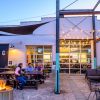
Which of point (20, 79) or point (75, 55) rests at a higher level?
point (75, 55)

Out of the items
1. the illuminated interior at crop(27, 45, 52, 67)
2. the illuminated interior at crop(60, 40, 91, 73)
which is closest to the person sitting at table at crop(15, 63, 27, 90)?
the illuminated interior at crop(27, 45, 52, 67)

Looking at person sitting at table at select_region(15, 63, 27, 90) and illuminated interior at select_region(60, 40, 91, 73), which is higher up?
illuminated interior at select_region(60, 40, 91, 73)

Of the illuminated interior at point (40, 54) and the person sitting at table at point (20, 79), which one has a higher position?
the illuminated interior at point (40, 54)

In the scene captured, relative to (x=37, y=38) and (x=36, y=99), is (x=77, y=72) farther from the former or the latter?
(x=36, y=99)

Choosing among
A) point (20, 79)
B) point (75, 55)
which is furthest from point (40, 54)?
point (20, 79)

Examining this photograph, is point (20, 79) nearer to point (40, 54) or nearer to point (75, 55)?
point (40, 54)

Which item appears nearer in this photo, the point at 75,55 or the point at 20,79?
the point at 20,79

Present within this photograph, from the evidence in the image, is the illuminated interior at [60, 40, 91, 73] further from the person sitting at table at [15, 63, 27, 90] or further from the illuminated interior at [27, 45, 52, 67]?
the person sitting at table at [15, 63, 27, 90]

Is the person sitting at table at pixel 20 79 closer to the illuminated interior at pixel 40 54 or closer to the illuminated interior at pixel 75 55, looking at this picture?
the illuminated interior at pixel 40 54

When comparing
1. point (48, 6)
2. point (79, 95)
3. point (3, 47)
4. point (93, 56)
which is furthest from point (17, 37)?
point (79, 95)

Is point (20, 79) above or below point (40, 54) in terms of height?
below

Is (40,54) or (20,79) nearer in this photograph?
(20,79)

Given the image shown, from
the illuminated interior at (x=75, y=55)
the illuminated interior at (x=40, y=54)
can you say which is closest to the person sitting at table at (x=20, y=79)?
the illuminated interior at (x=40, y=54)

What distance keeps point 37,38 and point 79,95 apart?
13.2 m
